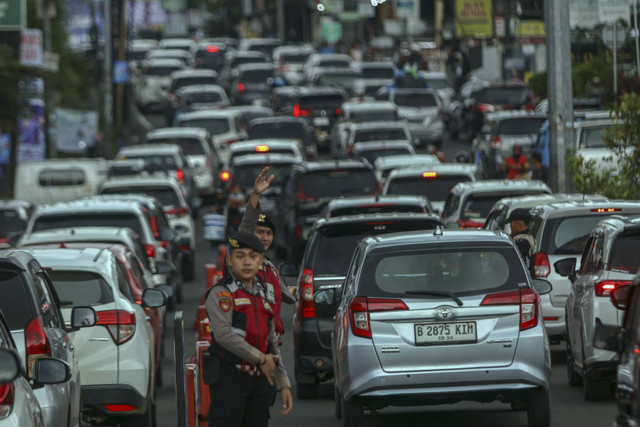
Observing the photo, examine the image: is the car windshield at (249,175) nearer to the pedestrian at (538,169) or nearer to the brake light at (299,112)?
the pedestrian at (538,169)

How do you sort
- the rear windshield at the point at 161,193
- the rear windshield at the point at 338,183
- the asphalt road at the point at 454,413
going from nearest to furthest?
the asphalt road at the point at 454,413, the rear windshield at the point at 338,183, the rear windshield at the point at 161,193

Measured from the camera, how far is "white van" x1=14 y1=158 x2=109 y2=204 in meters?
32.3

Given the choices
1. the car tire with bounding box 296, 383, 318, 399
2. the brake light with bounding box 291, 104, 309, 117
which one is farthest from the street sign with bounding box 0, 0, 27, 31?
the brake light with bounding box 291, 104, 309, 117

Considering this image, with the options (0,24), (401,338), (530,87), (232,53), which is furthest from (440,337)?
(232,53)

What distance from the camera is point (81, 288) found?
504 inches

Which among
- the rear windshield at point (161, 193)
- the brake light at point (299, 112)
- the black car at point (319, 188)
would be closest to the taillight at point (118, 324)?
the black car at point (319, 188)

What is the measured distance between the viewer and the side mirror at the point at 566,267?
47.6 ft

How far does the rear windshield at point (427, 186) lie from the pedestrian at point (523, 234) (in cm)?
693

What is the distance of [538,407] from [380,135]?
1173 inches

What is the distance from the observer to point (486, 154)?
128ft

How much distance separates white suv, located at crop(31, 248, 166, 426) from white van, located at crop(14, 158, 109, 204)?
1937cm

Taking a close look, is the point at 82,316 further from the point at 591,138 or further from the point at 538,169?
the point at 591,138

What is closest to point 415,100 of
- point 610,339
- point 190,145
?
point 190,145

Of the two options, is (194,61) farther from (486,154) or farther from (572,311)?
(572,311)
